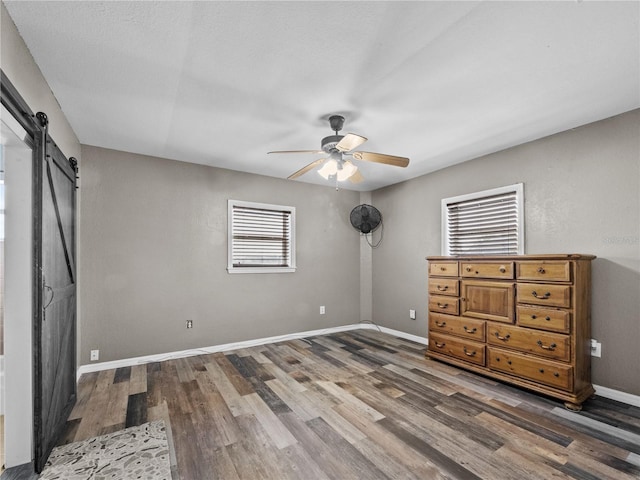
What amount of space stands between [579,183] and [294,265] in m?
3.44

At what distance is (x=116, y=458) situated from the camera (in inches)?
73.2

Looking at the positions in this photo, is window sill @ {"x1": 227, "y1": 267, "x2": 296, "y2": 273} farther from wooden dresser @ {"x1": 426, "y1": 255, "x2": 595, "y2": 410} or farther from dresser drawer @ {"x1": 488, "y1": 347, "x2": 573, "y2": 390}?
dresser drawer @ {"x1": 488, "y1": 347, "x2": 573, "y2": 390}

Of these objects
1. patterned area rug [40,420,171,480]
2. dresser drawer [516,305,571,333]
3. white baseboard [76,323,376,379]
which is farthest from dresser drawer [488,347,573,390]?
patterned area rug [40,420,171,480]

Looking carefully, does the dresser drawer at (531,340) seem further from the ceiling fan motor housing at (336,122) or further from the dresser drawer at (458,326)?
the ceiling fan motor housing at (336,122)

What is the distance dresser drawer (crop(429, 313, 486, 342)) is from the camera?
124 inches

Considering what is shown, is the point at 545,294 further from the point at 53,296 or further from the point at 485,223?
the point at 53,296

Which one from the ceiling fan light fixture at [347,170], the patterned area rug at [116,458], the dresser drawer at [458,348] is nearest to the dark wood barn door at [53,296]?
the patterned area rug at [116,458]

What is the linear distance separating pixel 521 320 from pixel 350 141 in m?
2.26

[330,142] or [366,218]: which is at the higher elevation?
[330,142]

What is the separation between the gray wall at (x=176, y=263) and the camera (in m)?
3.35

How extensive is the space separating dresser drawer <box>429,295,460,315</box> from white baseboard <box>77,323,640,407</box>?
0.86m

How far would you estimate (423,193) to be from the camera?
443 cm

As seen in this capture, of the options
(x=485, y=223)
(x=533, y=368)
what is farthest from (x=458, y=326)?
(x=485, y=223)

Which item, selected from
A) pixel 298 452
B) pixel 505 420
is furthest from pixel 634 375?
pixel 298 452
